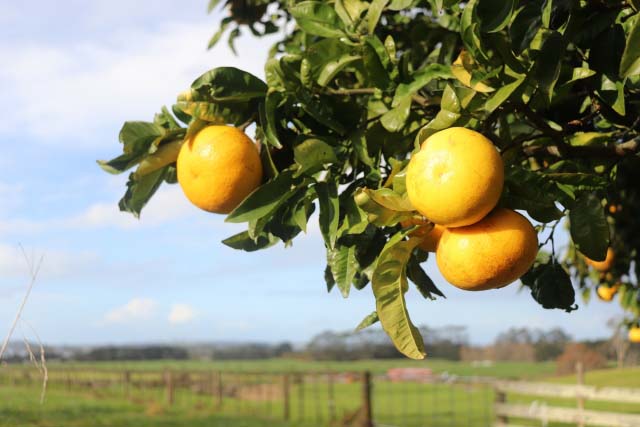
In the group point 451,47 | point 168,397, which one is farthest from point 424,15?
point 168,397

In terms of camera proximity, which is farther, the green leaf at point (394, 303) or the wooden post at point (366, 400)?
the wooden post at point (366, 400)

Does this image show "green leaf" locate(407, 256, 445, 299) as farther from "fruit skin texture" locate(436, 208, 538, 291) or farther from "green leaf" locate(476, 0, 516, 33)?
"green leaf" locate(476, 0, 516, 33)

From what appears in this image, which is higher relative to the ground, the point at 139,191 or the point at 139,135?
the point at 139,135

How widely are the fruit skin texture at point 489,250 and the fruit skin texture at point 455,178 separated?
46 mm

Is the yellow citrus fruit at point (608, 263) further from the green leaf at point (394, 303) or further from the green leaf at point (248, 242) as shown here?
the green leaf at point (394, 303)

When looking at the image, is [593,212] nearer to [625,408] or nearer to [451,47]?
[451,47]

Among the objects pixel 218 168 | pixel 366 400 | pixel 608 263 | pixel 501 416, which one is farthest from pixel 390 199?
pixel 366 400

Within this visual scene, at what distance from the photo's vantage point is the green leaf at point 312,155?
132 cm

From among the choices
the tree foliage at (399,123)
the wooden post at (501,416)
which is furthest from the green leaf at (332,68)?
the wooden post at (501,416)

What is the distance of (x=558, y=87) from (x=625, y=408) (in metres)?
20.0

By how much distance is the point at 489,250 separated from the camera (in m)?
1.14

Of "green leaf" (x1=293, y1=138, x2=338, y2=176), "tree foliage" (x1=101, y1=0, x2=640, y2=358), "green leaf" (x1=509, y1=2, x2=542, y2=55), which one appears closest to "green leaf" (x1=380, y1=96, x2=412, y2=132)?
"tree foliage" (x1=101, y1=0, x2=640, y2=358)

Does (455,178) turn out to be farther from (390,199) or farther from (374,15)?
(374,15)

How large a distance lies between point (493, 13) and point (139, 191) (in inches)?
31.9
